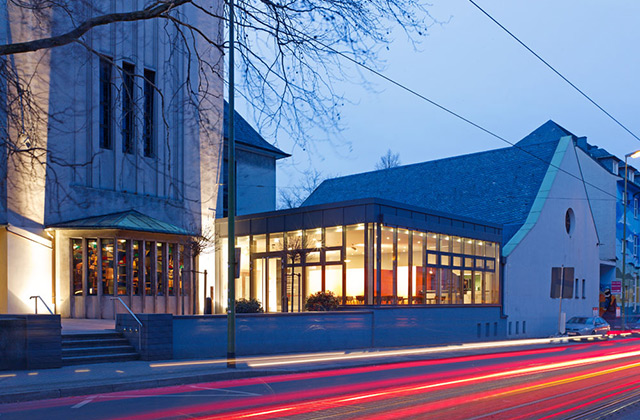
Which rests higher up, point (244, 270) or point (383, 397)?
point (244, 270)

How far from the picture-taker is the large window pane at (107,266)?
2327 cm

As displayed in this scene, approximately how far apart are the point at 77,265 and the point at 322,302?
9.19 m

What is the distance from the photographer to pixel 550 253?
38.4 metres

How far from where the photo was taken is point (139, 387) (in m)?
12.7

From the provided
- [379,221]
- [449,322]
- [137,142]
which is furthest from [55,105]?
[449,322]

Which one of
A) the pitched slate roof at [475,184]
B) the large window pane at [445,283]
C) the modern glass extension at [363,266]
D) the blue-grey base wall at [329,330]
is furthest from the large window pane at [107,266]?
the pitched slate roof at [475,184]

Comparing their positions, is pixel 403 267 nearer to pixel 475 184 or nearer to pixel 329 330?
pixel 329 330

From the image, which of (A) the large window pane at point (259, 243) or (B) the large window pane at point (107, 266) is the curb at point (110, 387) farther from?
(A) the large window pane at point (259, 243)

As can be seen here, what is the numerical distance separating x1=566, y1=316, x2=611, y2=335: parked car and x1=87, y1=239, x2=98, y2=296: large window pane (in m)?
24.8

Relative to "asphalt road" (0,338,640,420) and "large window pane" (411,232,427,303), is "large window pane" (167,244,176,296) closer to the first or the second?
"large window pane" (411,232,427,303)

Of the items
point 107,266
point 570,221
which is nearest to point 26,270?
point 107,266

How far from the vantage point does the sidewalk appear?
38.6 feet

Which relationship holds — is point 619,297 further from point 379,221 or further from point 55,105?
point 55,105

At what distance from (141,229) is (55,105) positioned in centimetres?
529
